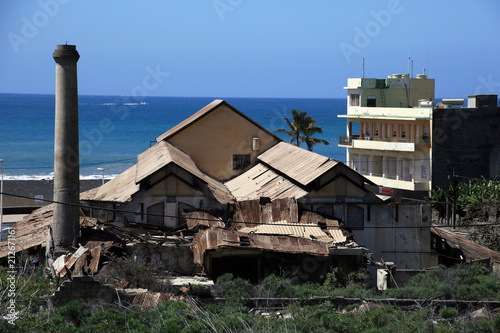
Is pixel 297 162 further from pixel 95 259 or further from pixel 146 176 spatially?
pixel 95 259

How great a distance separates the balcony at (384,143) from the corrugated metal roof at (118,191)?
29713 mm

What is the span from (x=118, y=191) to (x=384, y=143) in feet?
113

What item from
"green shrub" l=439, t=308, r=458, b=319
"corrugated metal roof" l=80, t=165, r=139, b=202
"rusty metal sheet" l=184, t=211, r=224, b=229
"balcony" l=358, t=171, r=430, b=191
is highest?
"balcony" l=358, t=171, r=430, b=191

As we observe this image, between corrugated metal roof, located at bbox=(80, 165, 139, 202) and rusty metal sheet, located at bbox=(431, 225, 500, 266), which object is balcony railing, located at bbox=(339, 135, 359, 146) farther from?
rusty metal sheet, located at bbox=(431, 225, 500, 266)

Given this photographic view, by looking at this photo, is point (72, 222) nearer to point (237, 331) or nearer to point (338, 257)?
point (338, 257)

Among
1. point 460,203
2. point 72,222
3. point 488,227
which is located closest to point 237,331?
point 72,222

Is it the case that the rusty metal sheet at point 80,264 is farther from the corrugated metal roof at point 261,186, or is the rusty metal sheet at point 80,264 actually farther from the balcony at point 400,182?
the balcony at point 400,182

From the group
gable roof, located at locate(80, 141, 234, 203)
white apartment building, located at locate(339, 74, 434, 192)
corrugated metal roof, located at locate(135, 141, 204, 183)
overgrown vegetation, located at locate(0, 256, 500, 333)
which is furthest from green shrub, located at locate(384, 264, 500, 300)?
white apartment building, located at locate(339, 74, 434, 192)

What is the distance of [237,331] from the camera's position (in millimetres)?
18031

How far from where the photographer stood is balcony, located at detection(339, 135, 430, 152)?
199ft

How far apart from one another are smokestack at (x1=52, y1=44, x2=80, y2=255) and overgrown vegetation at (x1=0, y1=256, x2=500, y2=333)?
3.38 m

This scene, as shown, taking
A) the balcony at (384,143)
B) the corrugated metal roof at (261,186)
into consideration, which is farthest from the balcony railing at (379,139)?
the corrugated metal roof at (261,186)

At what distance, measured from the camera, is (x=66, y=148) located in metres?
28.0

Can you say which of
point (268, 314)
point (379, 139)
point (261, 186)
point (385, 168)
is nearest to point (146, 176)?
point (261, 186)
